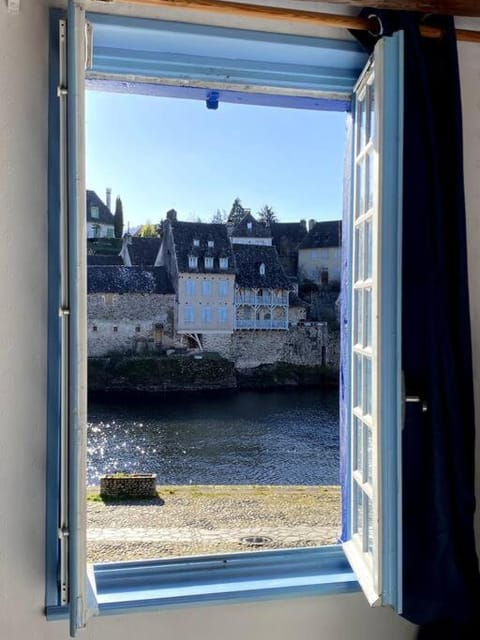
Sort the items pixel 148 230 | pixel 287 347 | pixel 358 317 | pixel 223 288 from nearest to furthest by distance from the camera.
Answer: pixel 358 317 < pixel 148 230 < pixel 223 288 < pixel 287 347

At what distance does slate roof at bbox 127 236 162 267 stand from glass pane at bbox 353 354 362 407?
91 centimetres

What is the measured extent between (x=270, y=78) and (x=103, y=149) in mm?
794

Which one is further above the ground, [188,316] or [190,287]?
[190,287]

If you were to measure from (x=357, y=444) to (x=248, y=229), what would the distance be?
105 centimetres

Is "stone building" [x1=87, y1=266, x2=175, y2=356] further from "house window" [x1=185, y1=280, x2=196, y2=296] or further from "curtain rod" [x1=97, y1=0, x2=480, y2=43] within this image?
"curtain rod" [x1=97, y1=0, x2=480, y2=43]

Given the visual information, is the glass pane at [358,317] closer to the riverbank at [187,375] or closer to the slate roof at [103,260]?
the riverbank at [187,375]

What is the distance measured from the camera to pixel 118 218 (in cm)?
195

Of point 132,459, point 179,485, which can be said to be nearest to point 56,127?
point 132,459

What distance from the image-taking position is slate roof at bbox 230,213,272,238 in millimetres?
2184

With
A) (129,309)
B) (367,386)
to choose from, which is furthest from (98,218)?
(367,386)

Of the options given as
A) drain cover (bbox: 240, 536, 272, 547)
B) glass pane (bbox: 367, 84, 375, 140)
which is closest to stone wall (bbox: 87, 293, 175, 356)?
drain cover (bbox: 240, 536, 272, 547)

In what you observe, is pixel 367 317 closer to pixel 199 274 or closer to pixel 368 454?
pixel 368 454

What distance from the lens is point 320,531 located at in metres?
1.83

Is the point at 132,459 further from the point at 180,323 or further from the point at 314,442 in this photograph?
the point at 314,442
